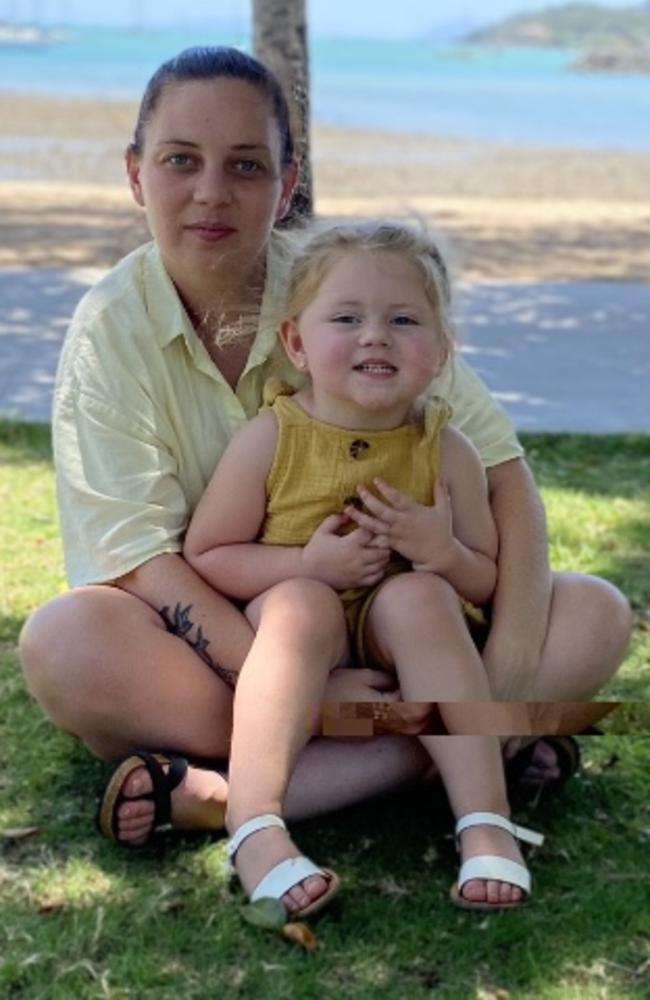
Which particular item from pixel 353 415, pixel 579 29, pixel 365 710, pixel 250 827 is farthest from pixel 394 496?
pixel 579 29

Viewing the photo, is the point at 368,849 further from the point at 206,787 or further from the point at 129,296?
the point at 129,296

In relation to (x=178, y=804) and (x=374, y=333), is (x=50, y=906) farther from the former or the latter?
(x=374, y=333)

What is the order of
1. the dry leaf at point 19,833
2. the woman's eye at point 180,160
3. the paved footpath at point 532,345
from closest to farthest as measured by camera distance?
1. the dry leaf at point 19,833
2. the woman's eye at point 180,160
3. the paved footpath at point 532,345

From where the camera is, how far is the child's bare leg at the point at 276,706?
105 inches

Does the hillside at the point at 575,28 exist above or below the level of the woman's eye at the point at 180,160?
below

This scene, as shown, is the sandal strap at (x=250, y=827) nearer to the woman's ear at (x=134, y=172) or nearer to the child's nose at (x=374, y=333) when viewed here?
the child's nose at (x=374, y=333)

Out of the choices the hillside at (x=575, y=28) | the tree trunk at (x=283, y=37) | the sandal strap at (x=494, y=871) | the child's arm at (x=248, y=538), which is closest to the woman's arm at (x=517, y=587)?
the child's arm at (x=248, y=538)

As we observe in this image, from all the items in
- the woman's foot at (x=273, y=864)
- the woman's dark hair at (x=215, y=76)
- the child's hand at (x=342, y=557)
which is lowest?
the woman's foot at (x=273, y=864)

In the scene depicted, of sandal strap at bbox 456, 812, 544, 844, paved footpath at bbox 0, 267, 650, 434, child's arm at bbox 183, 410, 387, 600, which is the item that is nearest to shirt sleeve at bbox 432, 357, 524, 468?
child's arm at bbox 183, 410, 387, 600

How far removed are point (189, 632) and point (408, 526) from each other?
16.5 inches

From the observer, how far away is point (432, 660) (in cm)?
280

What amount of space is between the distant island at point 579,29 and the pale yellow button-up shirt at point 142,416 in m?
83.9

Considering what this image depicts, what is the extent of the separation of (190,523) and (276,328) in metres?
0.38

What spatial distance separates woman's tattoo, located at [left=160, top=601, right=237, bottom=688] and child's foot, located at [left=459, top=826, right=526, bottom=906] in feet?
1.69
